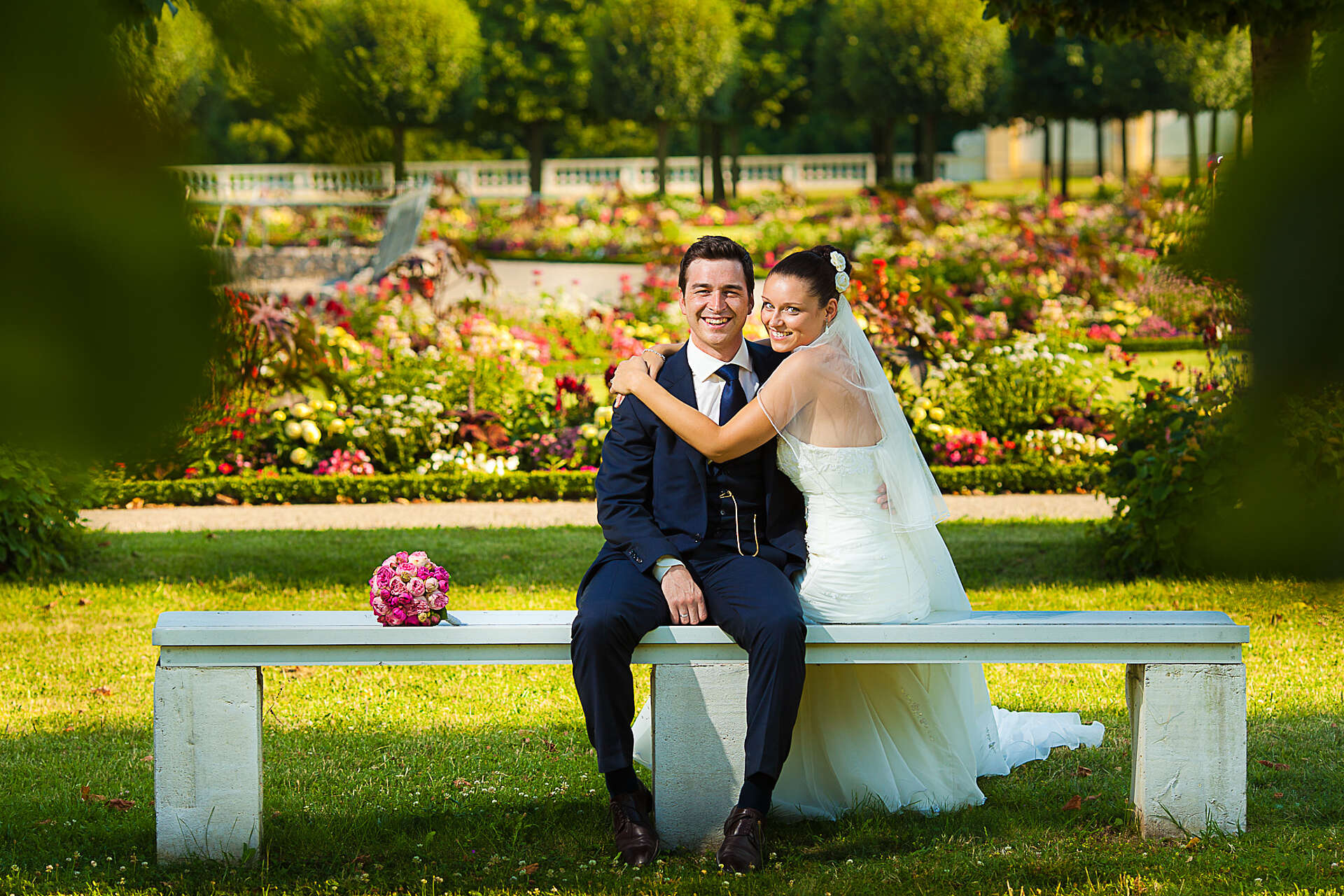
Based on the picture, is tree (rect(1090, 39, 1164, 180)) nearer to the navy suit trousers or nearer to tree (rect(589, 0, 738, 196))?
tree (rect(589, 0, 738, 196))

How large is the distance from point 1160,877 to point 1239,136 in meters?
2.94

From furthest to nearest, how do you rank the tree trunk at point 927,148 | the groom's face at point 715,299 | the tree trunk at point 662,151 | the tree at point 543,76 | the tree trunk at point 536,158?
the tree at point 543,76, the tree trunk at point 927,148, the tree trunk at point 536,158, the tree trunk at point 662,151, the groom's face at point 715,299

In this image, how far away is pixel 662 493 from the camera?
3.73 metres

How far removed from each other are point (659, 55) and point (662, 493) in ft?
76.4

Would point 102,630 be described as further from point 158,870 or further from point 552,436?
point 552,436

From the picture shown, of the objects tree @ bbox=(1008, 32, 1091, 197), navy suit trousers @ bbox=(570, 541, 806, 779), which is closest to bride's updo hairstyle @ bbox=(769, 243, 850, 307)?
navy suit trousers @ bbox=(570, 541, 806, 779)

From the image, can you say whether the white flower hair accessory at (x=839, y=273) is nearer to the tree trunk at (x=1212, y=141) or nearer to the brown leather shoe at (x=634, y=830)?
the brown leather shoe at (x=634, y=830)

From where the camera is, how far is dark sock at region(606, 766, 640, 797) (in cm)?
332

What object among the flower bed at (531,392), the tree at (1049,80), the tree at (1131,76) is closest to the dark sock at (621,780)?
the flower bed at (531,392)

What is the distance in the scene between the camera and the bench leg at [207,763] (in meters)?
3.22

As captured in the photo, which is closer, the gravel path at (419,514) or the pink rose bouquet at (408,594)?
the pink rose bouquet at (408,594)

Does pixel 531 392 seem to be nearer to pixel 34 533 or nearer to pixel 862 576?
pixel 34 533

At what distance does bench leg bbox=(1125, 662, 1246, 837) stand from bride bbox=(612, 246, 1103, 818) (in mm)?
524

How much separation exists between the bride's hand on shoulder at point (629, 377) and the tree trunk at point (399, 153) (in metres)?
3.15
